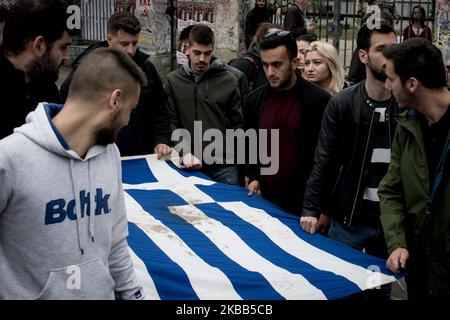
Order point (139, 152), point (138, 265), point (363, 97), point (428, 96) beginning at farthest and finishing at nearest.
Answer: point (139, 152) < point (363, 97) < point (138, 265) < point (428, 96)

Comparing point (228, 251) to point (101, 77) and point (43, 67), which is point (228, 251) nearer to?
point (43, 67)

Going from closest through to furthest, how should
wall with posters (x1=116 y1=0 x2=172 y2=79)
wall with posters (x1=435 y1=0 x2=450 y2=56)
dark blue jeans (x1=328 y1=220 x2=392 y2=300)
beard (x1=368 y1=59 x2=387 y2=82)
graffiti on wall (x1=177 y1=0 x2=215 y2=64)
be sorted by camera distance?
beard (x1=368 y1=59 x2=387 y2=82) < dark blue jeans (x1=328 y1=220 x2=392 y2=300) < wall with posters (x1=435 y1=0 x2=450 y2=56) < graffiti on wall (x1=177 y1=0 x2=215 y2=64) < wall with posters (x1=116 y1=0 x2=172 y2=79)

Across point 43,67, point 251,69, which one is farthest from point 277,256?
point 251,69

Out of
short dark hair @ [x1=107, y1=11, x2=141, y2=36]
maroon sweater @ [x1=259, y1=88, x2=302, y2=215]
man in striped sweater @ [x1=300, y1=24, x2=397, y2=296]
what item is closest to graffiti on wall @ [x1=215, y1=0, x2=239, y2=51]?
short dark hair @ [x1=107, y1=11, x2=141, y2=36]

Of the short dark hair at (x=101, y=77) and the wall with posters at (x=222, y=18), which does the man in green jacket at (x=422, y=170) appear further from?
the wall with posters at (x=222, y=18)

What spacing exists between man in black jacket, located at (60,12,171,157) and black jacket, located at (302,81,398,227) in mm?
1577

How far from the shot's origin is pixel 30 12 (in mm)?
3326

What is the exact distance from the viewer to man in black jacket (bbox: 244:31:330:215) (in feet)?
16.0

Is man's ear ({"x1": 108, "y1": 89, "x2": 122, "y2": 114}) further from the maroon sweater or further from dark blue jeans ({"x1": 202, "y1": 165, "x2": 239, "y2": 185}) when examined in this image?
dark blue jeans ({"x1": 202, "y1": 165, "x2": 239, "y2": 185})

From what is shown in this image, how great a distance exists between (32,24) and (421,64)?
1838 millimetres

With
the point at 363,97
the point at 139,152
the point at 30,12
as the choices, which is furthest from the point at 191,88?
the point at 30,12

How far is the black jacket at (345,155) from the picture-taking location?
14.1 ft

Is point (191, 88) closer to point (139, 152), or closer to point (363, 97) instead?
point (139, 152)
